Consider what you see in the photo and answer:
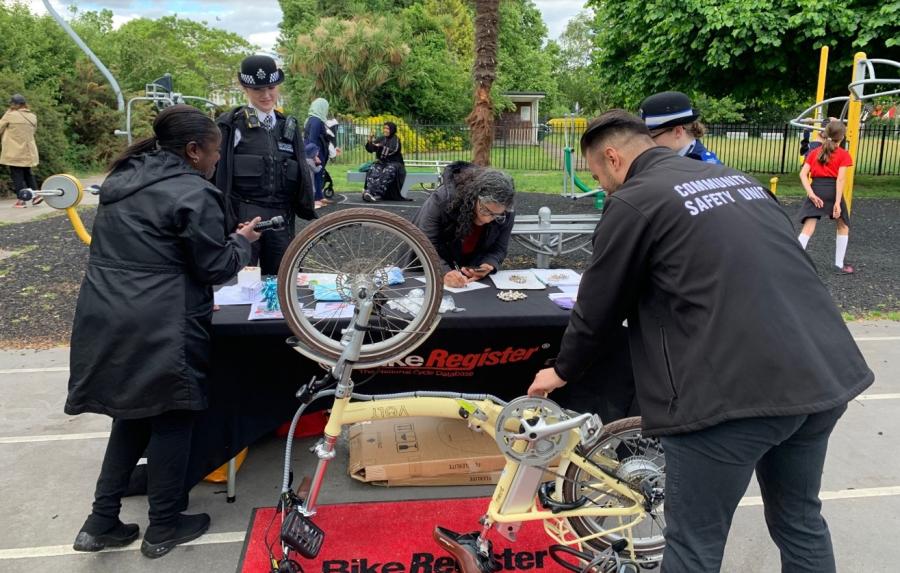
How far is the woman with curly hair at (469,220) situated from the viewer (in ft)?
11.4

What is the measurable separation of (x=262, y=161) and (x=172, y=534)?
217 centimetres

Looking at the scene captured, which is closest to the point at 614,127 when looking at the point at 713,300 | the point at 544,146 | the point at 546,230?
the point at 713,300

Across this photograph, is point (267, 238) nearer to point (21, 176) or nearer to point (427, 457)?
point (427, 457)

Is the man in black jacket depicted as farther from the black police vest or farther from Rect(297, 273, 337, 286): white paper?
the black police vest

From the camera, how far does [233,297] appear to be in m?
3.23

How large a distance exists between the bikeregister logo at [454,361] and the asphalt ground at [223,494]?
0.20 metres

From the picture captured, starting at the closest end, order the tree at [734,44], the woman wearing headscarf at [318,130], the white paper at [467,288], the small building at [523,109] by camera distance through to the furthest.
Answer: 1. the white paper at [467,288]
2. the woman wearing headscarf at [318,130]
3. the tree at [734,44]
4. the small building at [523,109]

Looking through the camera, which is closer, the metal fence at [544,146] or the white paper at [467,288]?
the white paper at [467,288]

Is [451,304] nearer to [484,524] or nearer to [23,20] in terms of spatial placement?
[484,524]

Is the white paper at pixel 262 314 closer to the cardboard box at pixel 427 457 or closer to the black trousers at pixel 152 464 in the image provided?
the black trousers at pixel 152 464

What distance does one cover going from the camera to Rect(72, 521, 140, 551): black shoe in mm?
2750

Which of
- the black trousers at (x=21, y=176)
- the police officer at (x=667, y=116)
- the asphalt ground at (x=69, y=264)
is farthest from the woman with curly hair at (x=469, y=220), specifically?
the black trousers at (x=21, y=176)

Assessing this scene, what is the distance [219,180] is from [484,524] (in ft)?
8.57

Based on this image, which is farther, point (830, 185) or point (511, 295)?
point (830, 185)
